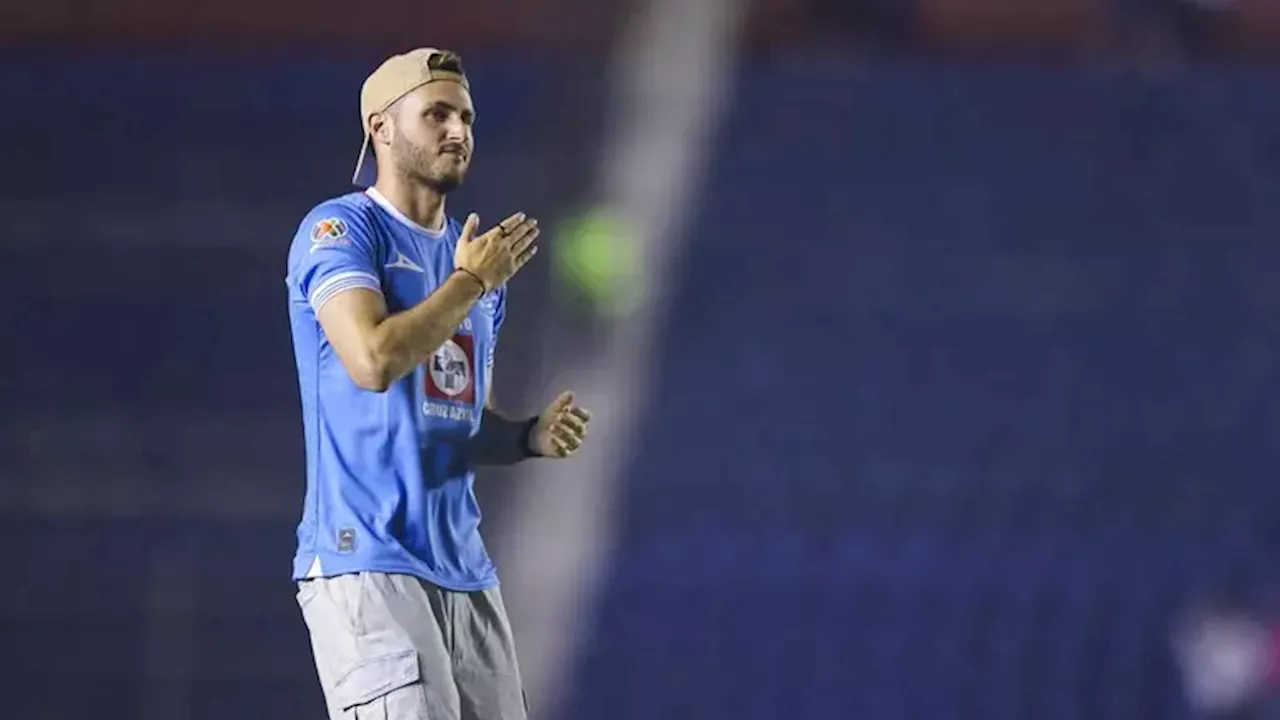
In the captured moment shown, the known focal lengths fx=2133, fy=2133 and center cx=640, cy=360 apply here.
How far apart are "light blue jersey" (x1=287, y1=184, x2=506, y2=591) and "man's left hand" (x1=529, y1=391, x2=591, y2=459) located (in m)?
0.17

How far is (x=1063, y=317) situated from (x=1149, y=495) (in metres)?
1.28

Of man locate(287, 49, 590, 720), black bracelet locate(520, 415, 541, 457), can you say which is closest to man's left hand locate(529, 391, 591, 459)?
black bracelet locate(520, 415, 541, 457)

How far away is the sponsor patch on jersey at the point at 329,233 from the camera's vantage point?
288 centimetres

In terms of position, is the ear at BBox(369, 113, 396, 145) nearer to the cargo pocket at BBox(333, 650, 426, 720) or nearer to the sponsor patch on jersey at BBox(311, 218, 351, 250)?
the sponsor patch on jersey at BBox(311, 218, 351, 250)

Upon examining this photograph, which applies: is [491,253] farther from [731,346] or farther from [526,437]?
[731,346]

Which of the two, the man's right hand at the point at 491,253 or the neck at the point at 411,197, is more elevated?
the neck at the point at 411,197

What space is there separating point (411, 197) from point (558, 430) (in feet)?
1.35

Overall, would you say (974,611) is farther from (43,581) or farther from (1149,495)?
(43,581)

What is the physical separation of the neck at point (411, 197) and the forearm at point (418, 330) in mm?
267

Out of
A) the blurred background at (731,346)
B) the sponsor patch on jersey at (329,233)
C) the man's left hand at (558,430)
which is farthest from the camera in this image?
the blurred background at (731,346)

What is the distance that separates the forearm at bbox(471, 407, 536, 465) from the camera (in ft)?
10.2

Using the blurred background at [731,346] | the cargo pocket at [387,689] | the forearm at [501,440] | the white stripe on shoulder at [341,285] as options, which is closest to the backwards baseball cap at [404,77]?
the white stripe on shoulder at [341,285]

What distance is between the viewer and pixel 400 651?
2.82 meters

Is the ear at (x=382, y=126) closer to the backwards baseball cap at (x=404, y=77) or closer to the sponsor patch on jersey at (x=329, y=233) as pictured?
the backwards baseball cap at (x=404, y=77)
